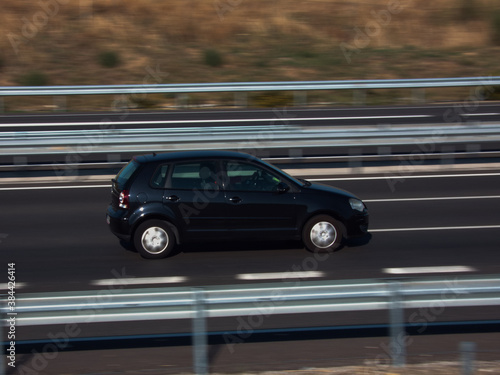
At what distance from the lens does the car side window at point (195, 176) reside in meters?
10.4

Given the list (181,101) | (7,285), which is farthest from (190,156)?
(181,101)

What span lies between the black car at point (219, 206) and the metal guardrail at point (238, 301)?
4010 millimetres

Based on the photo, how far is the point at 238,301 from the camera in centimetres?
616

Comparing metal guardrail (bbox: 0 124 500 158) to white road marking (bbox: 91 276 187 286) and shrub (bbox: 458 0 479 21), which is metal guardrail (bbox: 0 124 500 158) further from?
shrub (bbox: 458 0 479 21)

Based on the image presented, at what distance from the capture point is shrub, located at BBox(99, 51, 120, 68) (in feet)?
100

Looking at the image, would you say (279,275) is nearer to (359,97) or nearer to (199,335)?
(199,335)

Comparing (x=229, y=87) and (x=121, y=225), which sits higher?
(x=229, y=87)

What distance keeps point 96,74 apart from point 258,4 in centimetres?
1119

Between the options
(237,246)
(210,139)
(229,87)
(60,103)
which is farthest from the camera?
(60,103)

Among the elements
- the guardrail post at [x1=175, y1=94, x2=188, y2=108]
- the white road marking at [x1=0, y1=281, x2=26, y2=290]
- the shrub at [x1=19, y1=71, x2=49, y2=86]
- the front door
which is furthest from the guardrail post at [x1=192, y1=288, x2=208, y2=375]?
the shrub at [x1=19, y1=71, x2=49, y2=86]

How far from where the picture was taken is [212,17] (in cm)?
3569

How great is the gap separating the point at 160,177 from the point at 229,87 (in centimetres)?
1442

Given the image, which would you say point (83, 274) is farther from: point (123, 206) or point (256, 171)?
point (256, 171)

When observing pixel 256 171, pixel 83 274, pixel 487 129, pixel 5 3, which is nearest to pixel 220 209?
pixel 256 171
